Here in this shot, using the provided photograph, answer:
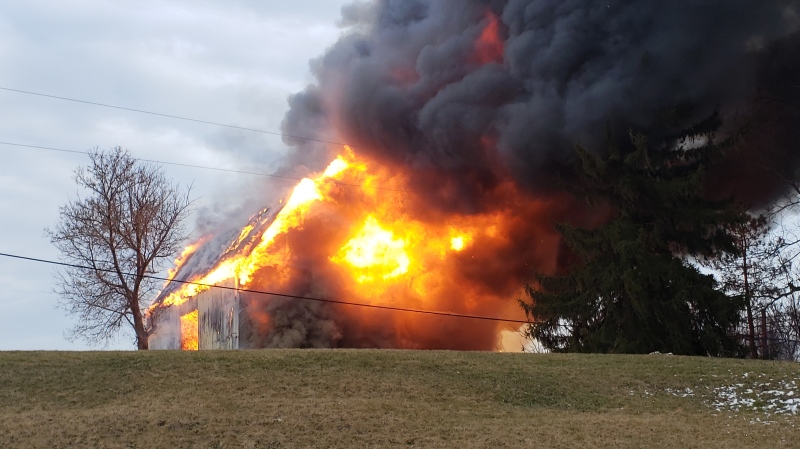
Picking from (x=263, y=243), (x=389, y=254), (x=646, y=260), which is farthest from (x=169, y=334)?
(x=646, y=260)

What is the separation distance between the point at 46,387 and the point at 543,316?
21575 mm

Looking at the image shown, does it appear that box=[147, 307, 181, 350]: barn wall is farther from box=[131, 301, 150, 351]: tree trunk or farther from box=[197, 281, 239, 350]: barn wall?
box=[131, 301, 150, 351]: tree trunk

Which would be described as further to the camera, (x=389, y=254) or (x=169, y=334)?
(x=169, y=334)

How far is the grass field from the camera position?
18.0 meters

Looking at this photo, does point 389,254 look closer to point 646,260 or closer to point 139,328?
point 139,328

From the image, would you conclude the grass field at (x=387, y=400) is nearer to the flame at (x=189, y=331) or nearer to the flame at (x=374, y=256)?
the flame at (x=374, y=256)

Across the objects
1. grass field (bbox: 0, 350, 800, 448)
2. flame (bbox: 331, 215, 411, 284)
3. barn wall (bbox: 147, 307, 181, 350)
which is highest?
flame (bbox: 331, 215, 411, 284)

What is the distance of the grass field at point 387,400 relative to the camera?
18.0m

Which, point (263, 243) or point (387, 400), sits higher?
point (263, 243)

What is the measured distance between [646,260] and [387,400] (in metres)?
16.6

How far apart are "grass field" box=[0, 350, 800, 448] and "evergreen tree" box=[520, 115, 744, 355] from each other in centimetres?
809

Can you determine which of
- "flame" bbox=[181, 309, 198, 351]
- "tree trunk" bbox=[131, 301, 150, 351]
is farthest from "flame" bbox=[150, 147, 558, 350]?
"tree trunk" bbox=[131, 301, 150, 351]

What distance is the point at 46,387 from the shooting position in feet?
70.2

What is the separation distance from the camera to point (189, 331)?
42188mm
